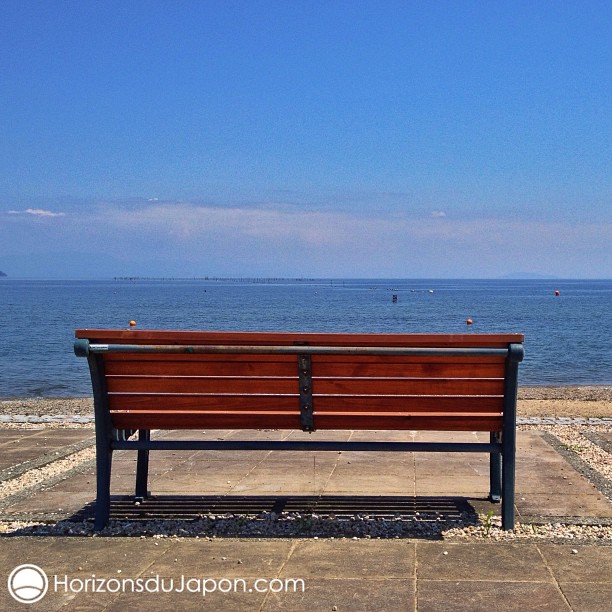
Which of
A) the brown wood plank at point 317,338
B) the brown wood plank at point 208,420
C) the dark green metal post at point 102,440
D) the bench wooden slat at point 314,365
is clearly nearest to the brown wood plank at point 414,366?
the bench wooden slat at point 314,365

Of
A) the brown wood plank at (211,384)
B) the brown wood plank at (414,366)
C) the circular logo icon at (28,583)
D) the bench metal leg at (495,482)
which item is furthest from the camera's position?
the bench metal leg at (495,482)

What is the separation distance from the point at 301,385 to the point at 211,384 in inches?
22.4

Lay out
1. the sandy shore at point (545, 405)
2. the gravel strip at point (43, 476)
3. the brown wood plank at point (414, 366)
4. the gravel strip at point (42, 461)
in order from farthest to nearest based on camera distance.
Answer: the sandy shore at point (545, 405) < the gravel strip at point (42, 461) < the gravel strip at point (43, 476) < the brown wood plank at point (414, 366)

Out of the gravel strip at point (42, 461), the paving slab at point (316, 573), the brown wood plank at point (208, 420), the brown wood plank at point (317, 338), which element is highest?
the brown wood plank at point (317, 338)

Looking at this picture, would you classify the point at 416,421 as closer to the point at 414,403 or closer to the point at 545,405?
the point at 414,403

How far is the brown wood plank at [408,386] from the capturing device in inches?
194

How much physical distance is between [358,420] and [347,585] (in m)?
1.28

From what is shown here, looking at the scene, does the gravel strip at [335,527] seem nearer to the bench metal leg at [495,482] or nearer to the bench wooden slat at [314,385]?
the bench metal leg at [495,482]

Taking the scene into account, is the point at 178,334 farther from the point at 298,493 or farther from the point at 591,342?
the point at 591,342

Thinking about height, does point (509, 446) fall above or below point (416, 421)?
below

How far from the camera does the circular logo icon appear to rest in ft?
12.6

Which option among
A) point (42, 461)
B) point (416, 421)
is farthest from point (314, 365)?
point (42, 461)

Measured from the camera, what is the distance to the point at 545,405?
14578 millimetres

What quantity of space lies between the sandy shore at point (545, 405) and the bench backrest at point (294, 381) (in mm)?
7802
